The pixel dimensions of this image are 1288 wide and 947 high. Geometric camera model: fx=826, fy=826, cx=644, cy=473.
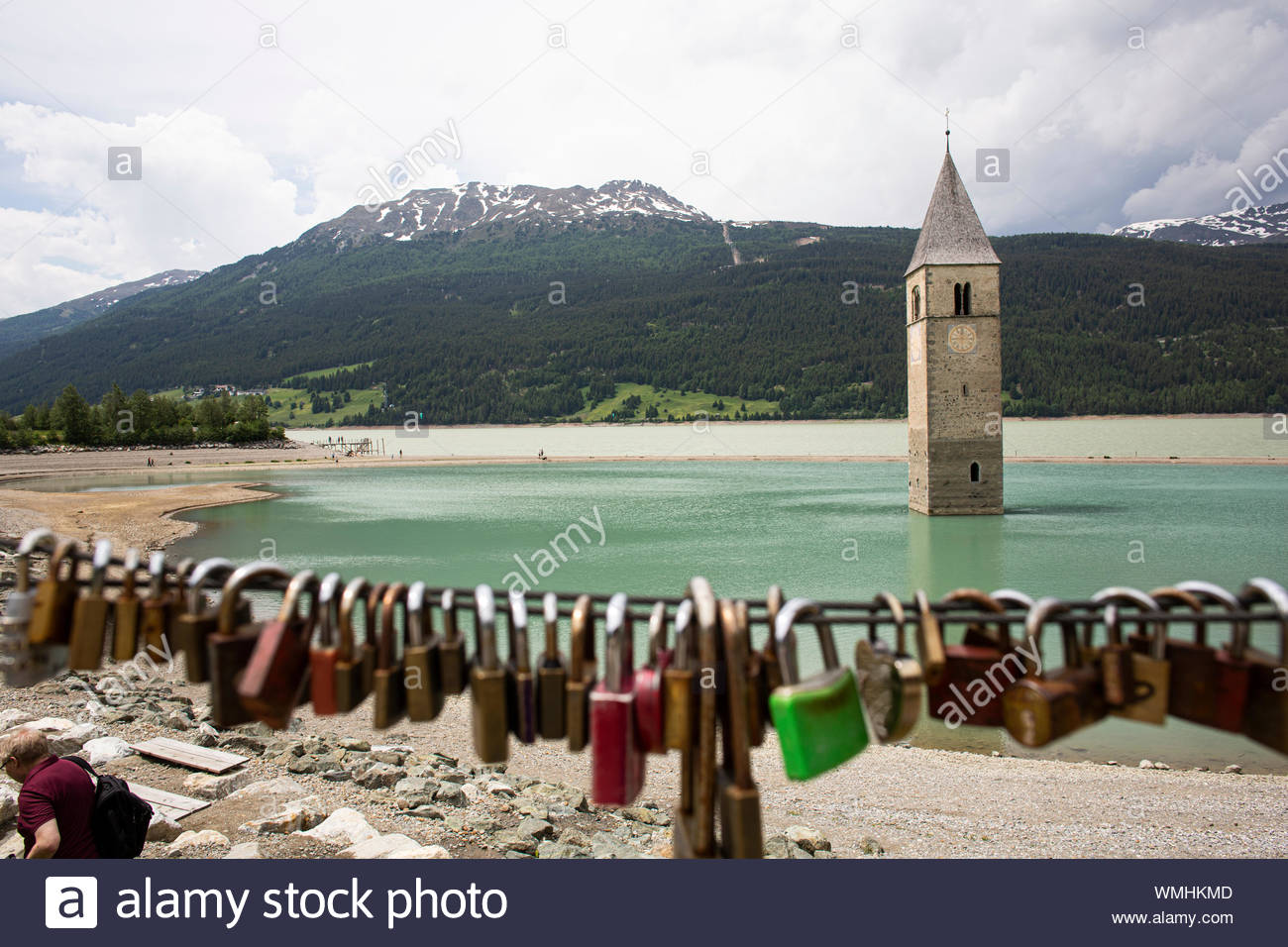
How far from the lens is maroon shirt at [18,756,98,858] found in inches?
148

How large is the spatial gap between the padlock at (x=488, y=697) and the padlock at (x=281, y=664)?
408 mm

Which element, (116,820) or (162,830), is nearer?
(116,820)

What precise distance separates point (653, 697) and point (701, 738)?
0.15m

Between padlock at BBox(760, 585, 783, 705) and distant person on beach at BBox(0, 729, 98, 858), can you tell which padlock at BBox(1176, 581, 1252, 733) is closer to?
padlock at BBox(760, 585, 783, 705)

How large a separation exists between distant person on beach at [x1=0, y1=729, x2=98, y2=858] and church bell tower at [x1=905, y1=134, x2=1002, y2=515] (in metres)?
37.5

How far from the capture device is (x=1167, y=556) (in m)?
28.1

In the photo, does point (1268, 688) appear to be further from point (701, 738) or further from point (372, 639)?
point (372, 639)

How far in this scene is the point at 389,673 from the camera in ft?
6.72

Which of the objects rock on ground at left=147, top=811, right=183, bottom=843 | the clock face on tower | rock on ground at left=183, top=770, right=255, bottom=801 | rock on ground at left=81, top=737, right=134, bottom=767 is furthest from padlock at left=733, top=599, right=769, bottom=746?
the clock face on tower

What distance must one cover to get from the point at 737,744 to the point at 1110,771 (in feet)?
31.9

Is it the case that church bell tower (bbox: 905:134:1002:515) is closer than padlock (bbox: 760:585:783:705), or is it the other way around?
padlock (bbox: 760:585:783:705)

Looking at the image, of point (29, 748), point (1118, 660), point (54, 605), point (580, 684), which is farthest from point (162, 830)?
point (1118, 660)

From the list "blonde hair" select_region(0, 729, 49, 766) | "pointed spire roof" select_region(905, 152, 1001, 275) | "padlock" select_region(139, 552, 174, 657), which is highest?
"pointed spire roof" select_region(905, 152, 1001, 275)

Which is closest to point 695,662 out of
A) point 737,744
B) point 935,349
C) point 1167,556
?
point 737,744
